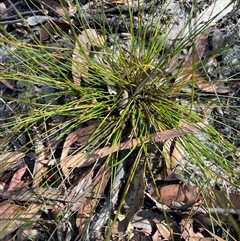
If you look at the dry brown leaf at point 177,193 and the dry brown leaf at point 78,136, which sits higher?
the dry brown leaf at point 78,136

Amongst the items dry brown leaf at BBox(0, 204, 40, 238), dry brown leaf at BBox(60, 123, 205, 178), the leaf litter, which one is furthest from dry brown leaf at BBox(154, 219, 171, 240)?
dry brown leaf at BBox(0, 204, 40, 238)

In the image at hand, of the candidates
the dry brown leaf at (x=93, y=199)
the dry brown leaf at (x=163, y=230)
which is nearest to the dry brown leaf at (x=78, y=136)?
the dry brown leaf at (x=93, y=199)

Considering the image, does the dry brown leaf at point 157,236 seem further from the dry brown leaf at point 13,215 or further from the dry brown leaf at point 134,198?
the dry brown leaf at point 13,215

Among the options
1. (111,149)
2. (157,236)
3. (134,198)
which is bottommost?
(157,236)

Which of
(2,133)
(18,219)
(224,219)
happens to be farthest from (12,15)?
(224,219)

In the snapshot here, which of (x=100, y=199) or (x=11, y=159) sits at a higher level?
(x=11, y=159)

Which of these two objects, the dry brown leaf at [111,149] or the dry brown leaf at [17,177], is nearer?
the dry brown leaf at [111,149]

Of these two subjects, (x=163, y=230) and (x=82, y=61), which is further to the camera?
(x=82, y=61)

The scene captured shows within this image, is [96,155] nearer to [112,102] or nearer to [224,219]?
[112,102]

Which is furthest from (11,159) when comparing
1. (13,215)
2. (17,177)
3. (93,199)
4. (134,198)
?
(134,198)

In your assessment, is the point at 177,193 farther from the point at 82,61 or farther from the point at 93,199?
the point at 82,61

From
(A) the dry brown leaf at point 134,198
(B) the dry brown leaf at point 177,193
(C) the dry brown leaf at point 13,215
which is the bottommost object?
(B) the dry brown leaf at point 177,193
